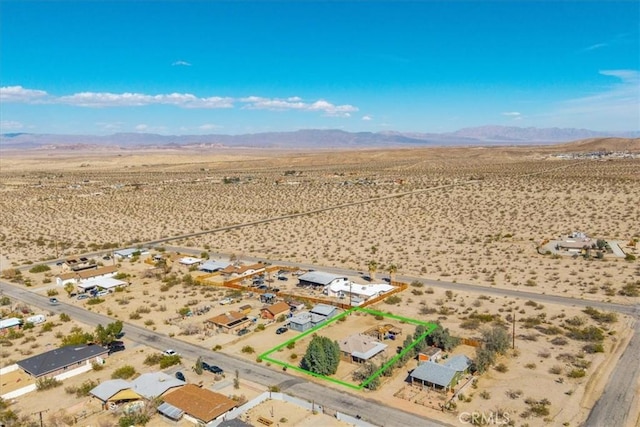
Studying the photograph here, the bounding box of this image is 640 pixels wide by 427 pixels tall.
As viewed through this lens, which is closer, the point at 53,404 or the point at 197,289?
the point at 53,404

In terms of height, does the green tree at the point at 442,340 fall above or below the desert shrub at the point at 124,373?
above

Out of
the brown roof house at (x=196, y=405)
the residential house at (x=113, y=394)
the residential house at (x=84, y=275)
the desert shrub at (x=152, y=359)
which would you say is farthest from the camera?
the residential house at (x=84, y=275)

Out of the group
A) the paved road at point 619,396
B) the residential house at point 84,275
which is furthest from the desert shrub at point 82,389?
the paved road at point 619,396

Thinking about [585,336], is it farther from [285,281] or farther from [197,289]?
[197,289]

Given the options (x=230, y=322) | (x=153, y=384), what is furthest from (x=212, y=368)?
(x=230, y=322)

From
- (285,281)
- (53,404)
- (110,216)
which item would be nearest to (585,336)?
(285,281)

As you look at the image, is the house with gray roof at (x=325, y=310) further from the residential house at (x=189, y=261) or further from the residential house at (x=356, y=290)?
the residential house at (x=189, y=261)
